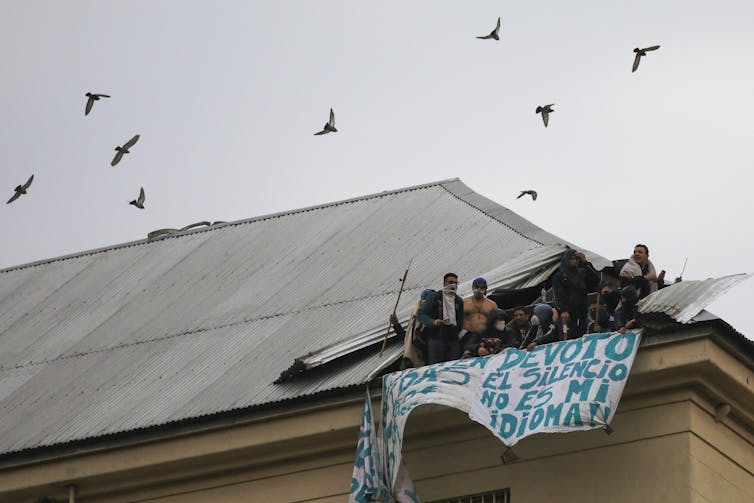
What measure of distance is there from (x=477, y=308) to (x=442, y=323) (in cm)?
94

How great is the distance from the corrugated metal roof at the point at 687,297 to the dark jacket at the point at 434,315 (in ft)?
10.2

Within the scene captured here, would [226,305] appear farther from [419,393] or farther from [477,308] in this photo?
[419,393]

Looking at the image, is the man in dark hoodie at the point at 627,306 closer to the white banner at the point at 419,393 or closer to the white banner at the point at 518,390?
the white banner at the point at 518,390

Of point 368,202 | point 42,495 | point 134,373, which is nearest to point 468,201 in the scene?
point 368,202

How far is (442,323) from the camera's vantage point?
33500 millimetres

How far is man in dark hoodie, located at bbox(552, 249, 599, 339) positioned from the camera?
32.7 meters

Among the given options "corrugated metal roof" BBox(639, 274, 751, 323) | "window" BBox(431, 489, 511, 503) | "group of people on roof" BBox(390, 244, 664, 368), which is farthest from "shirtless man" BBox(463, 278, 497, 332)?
"corrugated metal roof" BBox(639, 274, 751, 323)

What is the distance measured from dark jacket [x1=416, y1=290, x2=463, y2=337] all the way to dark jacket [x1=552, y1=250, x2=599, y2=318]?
5.01ft

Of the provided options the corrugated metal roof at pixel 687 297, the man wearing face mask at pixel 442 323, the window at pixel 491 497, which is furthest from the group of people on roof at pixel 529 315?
the window at pixel 491 497

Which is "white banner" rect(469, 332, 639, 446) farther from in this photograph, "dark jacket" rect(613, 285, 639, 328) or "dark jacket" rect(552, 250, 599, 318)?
"dark jacket" rect(552, 250, 599, 318)

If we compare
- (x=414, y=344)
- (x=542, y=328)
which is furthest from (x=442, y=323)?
(x=542, y=328)

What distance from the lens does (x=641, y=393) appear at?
31750 millimetres

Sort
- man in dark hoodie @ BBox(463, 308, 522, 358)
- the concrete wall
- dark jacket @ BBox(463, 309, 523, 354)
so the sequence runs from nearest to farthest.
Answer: the concrete wall < man in dark hoodie @ BBox(463, 308, 522, 358) < dark jacket @ BBox(463, 309, 523, 354)

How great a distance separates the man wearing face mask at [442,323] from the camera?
110 feet
